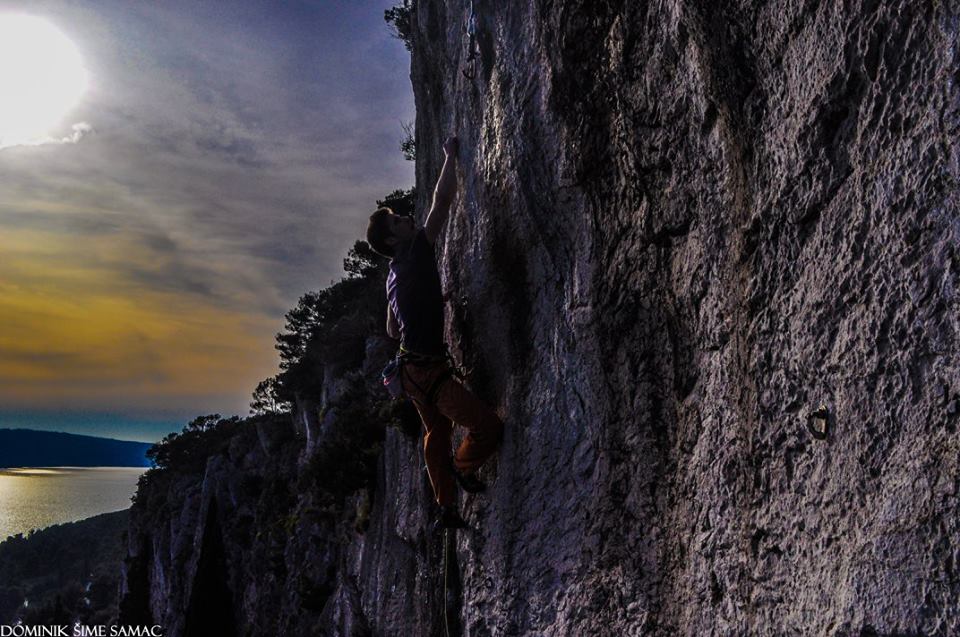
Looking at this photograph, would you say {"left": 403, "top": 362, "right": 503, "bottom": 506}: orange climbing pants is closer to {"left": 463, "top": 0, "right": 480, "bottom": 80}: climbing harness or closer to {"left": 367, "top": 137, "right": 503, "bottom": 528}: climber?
{"left": 367, "top": 137, "right": 503, "bottom": 528}: climber

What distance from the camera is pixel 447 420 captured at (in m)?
7.14

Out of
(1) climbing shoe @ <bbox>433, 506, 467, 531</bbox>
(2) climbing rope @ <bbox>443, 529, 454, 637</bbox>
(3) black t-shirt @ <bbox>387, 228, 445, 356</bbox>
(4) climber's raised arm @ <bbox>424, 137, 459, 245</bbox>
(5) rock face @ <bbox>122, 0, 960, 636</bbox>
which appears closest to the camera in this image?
(5) rock face @ <bbox>122, 0, 960, 636</bbox>

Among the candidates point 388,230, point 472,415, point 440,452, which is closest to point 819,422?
point 472,415

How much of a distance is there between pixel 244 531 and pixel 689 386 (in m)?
26.7

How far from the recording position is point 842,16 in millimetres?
3109

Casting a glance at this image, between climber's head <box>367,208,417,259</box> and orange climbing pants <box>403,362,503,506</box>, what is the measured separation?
1265 millimetres

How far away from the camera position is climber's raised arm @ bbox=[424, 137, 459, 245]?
277 inches

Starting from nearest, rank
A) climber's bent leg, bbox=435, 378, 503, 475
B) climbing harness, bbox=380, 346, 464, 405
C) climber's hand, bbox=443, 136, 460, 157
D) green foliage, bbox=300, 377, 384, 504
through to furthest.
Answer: climber's bent leg, bbox=435, 378, 503, 475
climbing harness, bbox=380, 346, 464, 405
climber's hand, bbox=443, 136, 460, 157
green foliage, bbox=300, 377, 384, 504

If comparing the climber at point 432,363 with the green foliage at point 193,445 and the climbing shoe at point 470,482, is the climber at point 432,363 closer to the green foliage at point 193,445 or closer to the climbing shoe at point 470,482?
the climbing shoe at point 470,482

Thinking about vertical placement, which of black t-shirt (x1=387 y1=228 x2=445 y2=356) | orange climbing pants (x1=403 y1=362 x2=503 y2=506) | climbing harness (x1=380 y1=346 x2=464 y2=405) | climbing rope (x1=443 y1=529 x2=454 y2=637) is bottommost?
climbing rope (x1=443 y1=529 x2=454 y2=637)

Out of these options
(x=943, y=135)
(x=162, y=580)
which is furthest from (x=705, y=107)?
(x=162, y=580)

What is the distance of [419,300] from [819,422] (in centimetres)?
421

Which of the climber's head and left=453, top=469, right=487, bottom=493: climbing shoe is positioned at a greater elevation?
the climber's head

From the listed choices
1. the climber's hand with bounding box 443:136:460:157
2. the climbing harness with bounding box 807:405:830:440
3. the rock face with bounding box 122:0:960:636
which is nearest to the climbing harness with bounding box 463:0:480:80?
the rock face with bounding box 122:0:960:636
